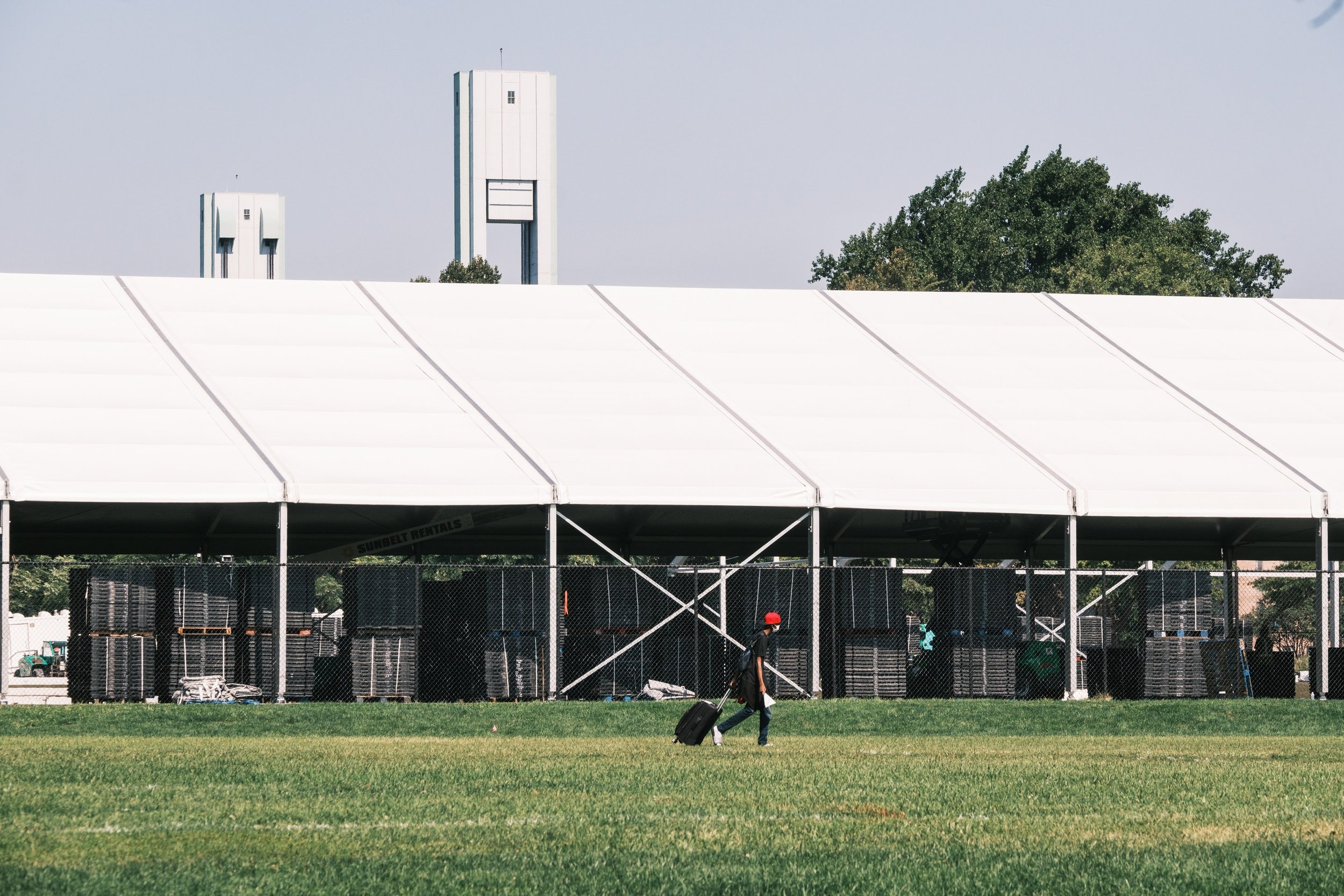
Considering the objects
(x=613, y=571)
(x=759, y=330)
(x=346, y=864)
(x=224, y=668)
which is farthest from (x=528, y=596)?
(x=346, y=864)

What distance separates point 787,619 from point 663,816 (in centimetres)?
1568

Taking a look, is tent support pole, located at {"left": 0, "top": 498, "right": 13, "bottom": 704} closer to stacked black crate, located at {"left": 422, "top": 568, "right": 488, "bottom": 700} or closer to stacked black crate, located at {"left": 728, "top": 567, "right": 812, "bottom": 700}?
stacked black crate, located at {"left": 422, "top": 568, "right": 488, "bottom": 700}

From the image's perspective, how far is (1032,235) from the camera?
82.6 m

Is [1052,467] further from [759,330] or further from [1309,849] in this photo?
[1309,849]

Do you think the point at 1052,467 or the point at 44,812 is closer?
the point at 44,812

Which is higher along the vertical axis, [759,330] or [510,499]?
[759,330]

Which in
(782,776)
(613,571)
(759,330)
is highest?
(759,330)

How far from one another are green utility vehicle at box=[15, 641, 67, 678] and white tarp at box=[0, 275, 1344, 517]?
89.7ft

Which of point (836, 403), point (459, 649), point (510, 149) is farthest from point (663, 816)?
point (510, 149)

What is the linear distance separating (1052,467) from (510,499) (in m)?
8.74

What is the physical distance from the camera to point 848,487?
26.8 m

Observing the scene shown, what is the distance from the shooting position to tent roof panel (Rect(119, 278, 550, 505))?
2566 centimetres

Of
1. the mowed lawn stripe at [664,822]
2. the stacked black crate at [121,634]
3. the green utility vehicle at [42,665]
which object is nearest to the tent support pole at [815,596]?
the mowed lawn stripe at [664,822]

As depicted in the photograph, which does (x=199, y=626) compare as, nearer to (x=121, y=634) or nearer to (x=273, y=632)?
(x=273, y=632)
